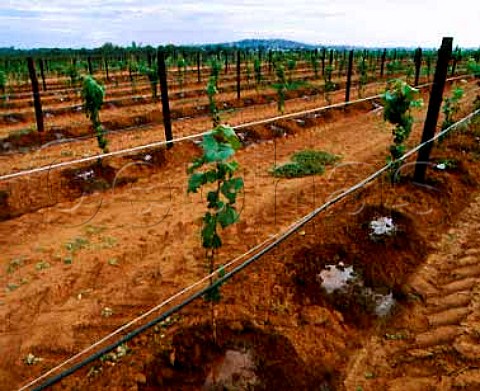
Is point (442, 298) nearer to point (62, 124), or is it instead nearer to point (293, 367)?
point (293, 367)

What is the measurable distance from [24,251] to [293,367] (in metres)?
4.05

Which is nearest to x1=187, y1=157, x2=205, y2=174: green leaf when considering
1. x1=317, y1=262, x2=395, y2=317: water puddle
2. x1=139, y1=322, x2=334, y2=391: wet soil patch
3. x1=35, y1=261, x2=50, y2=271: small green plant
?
x1=139, y1=322, x2=334, y2=391: wet soil patch

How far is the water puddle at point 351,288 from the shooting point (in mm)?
4191

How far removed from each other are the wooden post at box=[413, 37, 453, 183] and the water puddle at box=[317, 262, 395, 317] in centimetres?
307

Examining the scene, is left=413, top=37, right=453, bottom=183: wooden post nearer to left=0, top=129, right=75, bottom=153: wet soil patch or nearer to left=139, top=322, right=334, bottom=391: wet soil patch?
left=139, top=322, right=334, bottom=391: wet soil patch

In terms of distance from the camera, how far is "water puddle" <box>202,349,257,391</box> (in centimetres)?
316

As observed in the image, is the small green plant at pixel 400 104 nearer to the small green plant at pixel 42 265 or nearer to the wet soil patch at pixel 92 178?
the wet soil patch at pixel 92 178

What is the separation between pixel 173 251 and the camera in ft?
17.1

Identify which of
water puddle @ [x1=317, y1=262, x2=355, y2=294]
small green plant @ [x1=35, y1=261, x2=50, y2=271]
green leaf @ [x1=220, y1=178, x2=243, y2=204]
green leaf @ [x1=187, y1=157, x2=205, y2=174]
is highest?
green leaf @ [x1=187, y1=157, x2=205, y2=174]

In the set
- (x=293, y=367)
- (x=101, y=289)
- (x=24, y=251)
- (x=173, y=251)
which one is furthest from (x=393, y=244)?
(x=24, y=251)

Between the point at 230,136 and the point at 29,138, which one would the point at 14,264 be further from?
the point at 29,138

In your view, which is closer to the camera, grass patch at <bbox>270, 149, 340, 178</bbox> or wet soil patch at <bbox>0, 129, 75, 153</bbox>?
grass patch at <bbox>270, 149, 340, 178</bbox>

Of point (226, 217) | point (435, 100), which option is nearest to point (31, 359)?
point (226, 217)

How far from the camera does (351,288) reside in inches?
173
